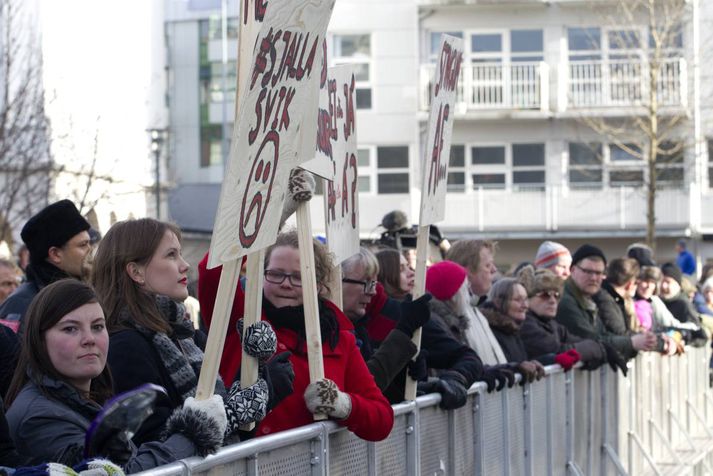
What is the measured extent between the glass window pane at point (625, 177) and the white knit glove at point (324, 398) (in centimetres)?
3380

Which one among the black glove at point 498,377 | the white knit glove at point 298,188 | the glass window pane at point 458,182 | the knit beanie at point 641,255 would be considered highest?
the glass window pane at point 458,182

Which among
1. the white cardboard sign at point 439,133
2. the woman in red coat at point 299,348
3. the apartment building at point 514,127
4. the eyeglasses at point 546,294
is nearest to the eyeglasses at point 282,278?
the woman in red coat at point 299,348

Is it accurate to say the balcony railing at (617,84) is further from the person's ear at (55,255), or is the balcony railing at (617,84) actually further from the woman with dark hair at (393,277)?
the person's ear at (55,255)

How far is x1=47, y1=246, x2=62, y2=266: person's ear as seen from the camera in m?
6.91

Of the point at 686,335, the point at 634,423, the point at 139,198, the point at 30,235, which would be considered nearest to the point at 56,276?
the point at 30,235

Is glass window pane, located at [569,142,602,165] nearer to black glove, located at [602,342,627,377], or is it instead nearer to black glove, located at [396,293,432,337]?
black glove, located at [602,342,627,377]

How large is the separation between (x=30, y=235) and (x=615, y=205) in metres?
33.8

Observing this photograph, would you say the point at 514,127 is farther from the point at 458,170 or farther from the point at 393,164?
the point at 393,164

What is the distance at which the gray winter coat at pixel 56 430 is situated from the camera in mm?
4426

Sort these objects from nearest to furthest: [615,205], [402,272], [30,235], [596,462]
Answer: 1. [30,235]
2. [402,272]
3. [596,462]
4. [615,205]

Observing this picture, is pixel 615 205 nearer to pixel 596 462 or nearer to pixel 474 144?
pixel 474 144

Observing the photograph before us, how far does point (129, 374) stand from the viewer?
16.6 feet

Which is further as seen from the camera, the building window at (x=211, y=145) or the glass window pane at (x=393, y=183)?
the building window at (x=211, y=145)

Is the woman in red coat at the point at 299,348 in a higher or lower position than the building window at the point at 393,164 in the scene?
lower
